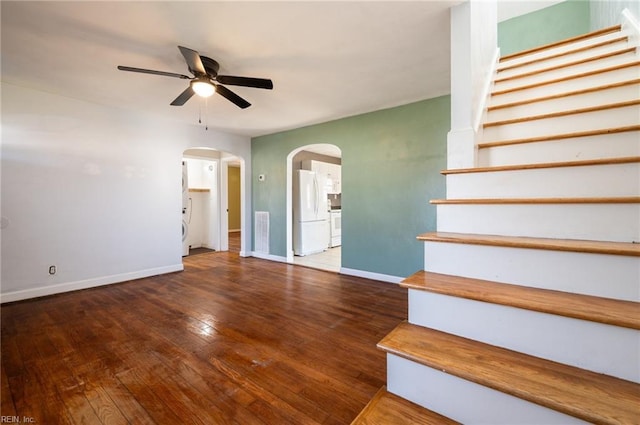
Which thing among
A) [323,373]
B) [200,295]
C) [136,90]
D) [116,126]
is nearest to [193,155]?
[116,126]

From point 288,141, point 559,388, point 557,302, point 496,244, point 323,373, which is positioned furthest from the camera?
point 288,141

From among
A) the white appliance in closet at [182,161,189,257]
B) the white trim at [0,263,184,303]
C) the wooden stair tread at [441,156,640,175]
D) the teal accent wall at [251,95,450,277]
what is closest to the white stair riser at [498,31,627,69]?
the teal accent wall at [251,95,450,277]

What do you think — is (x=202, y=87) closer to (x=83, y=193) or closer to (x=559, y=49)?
(x=83, y=193)

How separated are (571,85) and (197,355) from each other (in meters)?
3.96

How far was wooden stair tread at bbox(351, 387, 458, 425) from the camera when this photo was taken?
103 cm

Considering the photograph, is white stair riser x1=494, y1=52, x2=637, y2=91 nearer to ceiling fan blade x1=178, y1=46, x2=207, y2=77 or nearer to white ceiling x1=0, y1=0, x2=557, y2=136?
white ceiling x1=0, y1=0, x2=557, y2=136

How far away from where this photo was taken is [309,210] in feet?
18.8

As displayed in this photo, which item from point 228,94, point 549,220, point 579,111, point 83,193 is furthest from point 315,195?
point 549,220

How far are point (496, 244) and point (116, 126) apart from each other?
487cm

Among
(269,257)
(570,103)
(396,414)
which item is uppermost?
(570,103)

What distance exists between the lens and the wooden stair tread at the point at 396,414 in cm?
103

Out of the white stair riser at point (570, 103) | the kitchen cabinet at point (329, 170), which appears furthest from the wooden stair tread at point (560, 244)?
the kitchen cabinet at point (329, 170)

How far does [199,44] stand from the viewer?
228 cm

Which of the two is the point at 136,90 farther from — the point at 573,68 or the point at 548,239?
the point at 573,68
